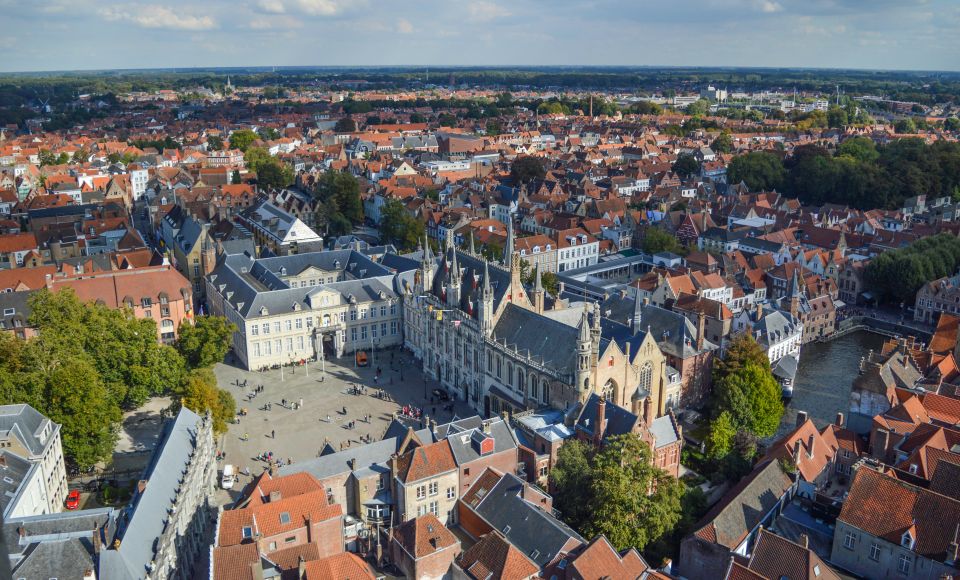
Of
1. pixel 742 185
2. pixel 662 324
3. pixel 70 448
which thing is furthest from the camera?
pixel 742 185

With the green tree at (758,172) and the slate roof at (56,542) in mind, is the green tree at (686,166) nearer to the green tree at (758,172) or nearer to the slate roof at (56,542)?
the green tree at (758,172)

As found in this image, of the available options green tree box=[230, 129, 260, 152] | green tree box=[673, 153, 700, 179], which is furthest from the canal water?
green tree box=[230, 129, 260, 152]

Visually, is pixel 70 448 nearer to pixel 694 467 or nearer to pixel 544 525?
pixel 544 525

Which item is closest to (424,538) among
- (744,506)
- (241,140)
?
(744,506)

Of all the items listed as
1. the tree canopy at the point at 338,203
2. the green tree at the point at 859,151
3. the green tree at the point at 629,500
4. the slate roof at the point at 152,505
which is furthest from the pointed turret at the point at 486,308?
the green tree at the point at 859,151

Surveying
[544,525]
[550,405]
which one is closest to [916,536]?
[544,525]
